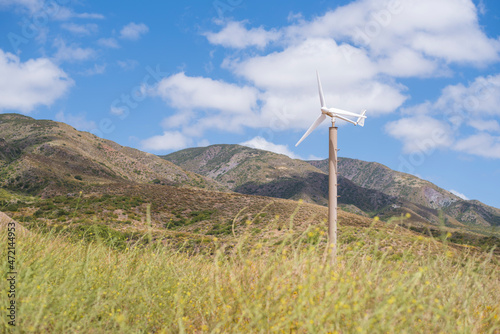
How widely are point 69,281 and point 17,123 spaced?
680ft

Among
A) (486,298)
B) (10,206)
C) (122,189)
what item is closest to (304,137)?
(486,298)

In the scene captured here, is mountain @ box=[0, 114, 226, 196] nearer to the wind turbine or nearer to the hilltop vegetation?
the wind turbine

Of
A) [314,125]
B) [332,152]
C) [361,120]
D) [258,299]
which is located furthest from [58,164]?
[258,299]

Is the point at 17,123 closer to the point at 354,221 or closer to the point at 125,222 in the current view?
the point at 125,222

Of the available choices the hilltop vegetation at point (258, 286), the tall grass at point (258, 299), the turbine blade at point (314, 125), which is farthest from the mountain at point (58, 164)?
the tall grass at point (258, 299)

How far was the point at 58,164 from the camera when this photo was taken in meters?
114

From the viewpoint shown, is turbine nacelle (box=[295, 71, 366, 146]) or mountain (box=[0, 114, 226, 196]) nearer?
turbine nacelle (box=[295, 71, 366, 146])

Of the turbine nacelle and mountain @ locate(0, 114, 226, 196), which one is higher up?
mountain @ locate(0, 114, 226, 196)

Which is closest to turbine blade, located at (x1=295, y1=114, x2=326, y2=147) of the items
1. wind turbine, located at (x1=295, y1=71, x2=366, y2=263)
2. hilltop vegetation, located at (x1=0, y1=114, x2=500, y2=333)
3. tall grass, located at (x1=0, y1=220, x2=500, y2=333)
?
wind turbine, located at (x1=295, y1=71, x2=366, y2=263)

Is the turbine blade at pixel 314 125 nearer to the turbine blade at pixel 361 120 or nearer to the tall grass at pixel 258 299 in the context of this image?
the turbine blade at pixel 361 120

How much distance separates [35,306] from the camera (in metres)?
6.00

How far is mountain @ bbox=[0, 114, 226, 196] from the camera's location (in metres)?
96.3

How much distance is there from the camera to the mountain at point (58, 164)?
96.3 meters

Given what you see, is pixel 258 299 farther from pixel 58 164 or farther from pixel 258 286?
pixel 58 164
